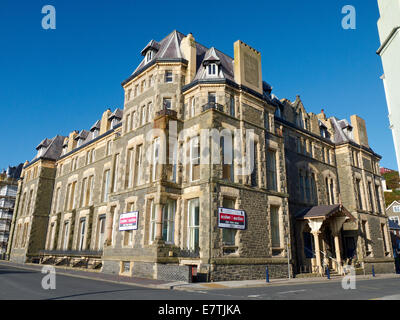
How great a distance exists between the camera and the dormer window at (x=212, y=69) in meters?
24.6

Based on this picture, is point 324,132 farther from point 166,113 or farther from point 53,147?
point 53,147

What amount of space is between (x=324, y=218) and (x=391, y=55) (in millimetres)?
19545

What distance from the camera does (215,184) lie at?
67.5 ft

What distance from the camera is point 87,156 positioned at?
39594mm

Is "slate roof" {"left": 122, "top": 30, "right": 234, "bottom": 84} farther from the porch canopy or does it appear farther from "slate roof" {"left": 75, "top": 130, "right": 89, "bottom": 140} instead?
"slate roof" {"left": 75, "top": 130, "right": 89, "bottom": 140}

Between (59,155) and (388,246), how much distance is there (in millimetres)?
46255

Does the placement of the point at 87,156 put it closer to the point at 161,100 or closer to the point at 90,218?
the point at 90,218

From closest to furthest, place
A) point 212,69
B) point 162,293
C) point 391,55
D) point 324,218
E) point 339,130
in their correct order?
1. point 391,55
2. point 162,293
3. point 212,69
4. point 324,218
5. point 339,130

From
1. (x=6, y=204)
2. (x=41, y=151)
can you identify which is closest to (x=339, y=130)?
(x=41, y=151)

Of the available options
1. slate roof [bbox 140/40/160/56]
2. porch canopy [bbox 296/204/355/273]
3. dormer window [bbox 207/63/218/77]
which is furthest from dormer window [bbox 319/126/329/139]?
slate roof [bbox 140/40/160/56]

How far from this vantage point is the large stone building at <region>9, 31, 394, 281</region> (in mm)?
20938

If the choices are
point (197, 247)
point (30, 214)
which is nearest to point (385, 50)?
point (197, 247)

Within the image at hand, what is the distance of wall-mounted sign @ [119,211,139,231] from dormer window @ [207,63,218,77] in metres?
12.3

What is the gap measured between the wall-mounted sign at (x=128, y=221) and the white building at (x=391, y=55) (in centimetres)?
1865
